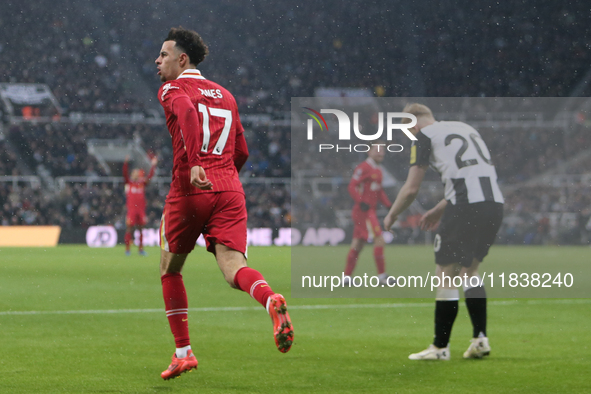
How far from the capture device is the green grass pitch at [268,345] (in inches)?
164

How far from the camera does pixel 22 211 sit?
24.7m

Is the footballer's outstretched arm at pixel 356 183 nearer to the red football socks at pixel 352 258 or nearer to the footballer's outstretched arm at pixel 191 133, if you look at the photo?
the red football socks at pixel 352 258

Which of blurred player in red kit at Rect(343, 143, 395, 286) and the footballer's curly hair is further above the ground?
the footballer's curly hair

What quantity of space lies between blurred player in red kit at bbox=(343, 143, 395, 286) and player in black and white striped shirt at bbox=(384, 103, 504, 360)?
474cm

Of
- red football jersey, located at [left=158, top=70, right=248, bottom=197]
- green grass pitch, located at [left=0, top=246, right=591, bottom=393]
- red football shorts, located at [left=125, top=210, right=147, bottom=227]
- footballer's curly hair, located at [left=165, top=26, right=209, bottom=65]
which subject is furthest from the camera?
red football shorts, located at [left=125, top=210, right=147, bottom=227]

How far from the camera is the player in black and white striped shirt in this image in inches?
193

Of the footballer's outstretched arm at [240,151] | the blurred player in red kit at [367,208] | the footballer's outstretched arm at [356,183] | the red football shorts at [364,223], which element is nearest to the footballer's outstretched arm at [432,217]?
the footballer's outstretched arm at [240,151]

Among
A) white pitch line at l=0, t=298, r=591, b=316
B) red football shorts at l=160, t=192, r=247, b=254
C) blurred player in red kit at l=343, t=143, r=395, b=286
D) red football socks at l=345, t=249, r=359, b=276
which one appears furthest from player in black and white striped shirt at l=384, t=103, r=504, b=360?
red football socks at l=345, t=249, r=359, b=276

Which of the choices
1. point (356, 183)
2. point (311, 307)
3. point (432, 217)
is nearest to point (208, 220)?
point (432, 217)

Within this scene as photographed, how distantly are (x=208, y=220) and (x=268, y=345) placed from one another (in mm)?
1673

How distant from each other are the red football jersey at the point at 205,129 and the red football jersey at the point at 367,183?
6.00m

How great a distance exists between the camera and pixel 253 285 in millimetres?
3818

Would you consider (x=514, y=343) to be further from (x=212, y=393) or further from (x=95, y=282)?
(x=95, y=282)

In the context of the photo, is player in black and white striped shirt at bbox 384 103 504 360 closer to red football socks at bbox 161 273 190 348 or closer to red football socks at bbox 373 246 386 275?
red football socks at bbox 161 273 190 348
